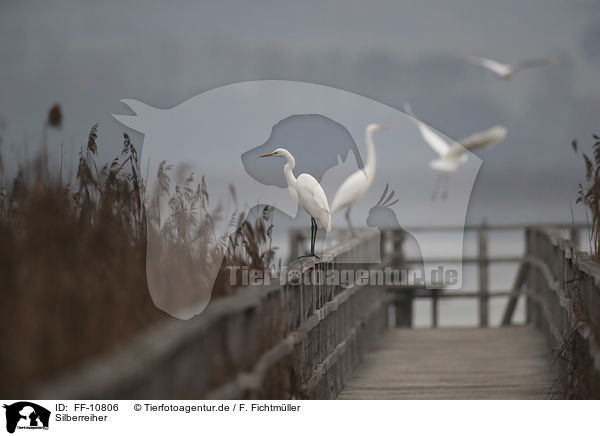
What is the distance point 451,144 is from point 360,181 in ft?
1.86

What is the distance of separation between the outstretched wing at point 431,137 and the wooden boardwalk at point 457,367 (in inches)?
43.2

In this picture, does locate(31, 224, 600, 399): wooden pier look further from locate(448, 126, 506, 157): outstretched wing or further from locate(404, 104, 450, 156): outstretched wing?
locate(404, 104, 450, 156): outstretched wing

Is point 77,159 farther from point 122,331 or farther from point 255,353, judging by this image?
point 122,331

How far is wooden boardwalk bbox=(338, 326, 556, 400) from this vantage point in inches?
138

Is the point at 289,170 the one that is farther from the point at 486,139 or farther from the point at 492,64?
the point at 492,64

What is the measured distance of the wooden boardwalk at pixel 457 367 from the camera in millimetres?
3496

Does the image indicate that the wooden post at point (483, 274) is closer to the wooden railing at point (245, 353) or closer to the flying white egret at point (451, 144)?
the flying white egret at point (451, 144)

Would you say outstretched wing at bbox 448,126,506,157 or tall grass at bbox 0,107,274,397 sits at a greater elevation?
outstretched wing at bbox 448,126,506,157

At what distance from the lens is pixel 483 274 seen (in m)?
7.39

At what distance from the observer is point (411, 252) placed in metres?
7.92

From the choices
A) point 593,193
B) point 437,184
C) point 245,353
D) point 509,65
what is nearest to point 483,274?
point 437,184

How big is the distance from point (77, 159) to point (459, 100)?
2.82m
